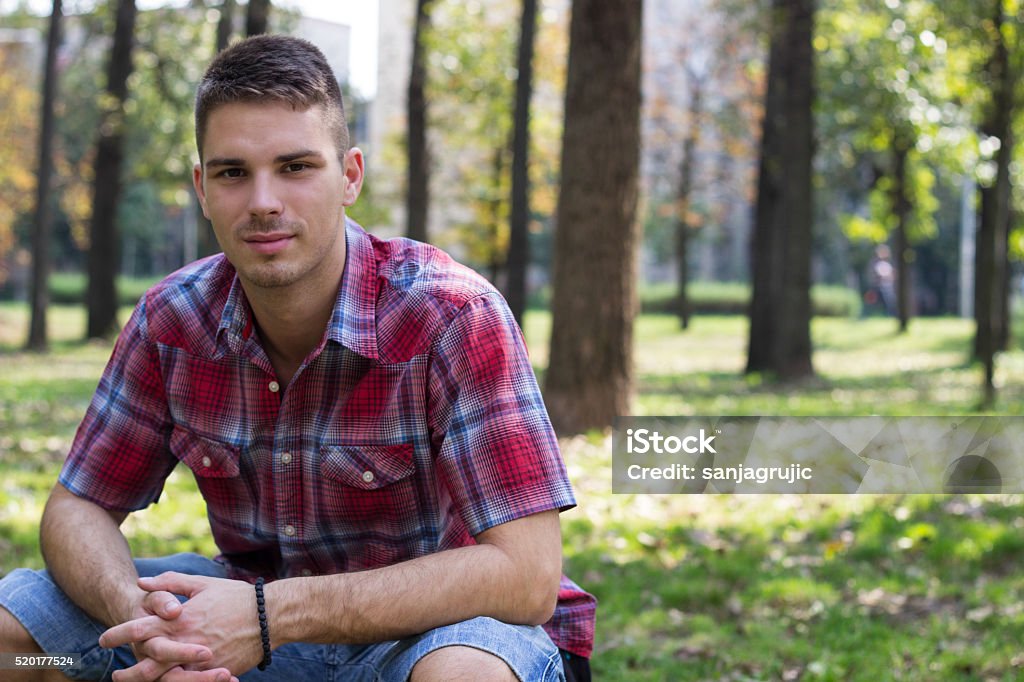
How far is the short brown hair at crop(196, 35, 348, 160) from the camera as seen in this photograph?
9.12 ft

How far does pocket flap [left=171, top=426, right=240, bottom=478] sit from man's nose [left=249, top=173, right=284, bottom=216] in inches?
22.4

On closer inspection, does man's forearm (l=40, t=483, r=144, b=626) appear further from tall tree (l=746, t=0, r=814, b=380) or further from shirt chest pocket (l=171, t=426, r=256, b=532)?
tall tree (l=746, t=0, r=814, b=380)

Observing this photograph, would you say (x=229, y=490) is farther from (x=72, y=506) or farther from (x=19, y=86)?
(x=19, y=86)

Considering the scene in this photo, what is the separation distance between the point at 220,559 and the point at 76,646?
45 centimetres

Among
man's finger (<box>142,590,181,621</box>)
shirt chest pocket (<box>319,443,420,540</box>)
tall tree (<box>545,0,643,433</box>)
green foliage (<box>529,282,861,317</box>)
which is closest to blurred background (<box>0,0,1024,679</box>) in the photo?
tall tree (<box>545,0,643,433</box>)

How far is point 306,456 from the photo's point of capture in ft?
9.36

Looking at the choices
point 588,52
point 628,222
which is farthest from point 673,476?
point 588,52

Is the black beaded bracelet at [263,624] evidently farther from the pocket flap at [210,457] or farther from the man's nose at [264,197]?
the man's nose at [264,197]

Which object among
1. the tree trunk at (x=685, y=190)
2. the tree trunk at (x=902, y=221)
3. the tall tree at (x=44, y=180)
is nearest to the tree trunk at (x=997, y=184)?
the tree trunk at (x=902, y=221)

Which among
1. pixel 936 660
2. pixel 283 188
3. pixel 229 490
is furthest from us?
pixel 936 660

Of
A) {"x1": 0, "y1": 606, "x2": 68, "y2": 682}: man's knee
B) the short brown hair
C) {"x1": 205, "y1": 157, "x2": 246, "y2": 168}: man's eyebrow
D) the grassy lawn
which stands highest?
the short brown hair

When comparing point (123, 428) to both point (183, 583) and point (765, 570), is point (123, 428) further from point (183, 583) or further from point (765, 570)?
point (765, 570)

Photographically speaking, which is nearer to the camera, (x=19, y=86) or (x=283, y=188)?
(x=283, y=188)

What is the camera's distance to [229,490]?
9.90 ft
